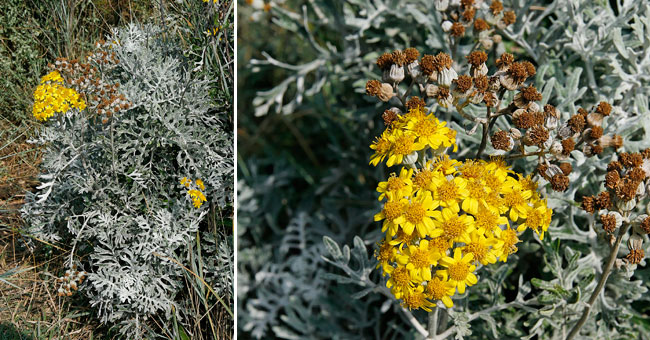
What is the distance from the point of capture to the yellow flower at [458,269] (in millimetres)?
1131

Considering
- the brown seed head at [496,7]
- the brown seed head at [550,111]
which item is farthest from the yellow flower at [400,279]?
the brown seed head at [496,7]

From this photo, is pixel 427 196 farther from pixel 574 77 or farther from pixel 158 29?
pixel 158 29

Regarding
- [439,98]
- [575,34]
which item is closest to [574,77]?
[575,34]

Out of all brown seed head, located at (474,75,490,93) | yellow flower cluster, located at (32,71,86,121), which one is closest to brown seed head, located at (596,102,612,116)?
brown seed head, located at (474,75,490,93)

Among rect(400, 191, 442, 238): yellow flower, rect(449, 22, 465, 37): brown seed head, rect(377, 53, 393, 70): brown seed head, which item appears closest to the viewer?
rect(400, 191, 442, 238): yellow flower

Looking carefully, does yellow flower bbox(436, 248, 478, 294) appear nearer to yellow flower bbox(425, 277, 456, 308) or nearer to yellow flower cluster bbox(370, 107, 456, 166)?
yellow flower bbox(425, 277, 456, 308)

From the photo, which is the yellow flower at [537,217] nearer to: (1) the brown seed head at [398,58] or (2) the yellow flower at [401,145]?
(2) the yellow flower at [401,145]

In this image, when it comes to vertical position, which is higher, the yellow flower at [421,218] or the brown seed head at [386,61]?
the brown seed head at [386,61]

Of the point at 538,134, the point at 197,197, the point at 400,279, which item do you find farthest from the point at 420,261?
the point at 197,197

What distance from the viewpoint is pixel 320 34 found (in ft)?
7.62

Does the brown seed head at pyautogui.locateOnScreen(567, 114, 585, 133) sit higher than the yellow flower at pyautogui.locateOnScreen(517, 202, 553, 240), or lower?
higher

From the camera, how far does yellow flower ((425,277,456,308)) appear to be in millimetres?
1130

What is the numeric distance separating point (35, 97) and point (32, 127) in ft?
0.61

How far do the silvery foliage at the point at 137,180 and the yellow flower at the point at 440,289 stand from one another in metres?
0.67
